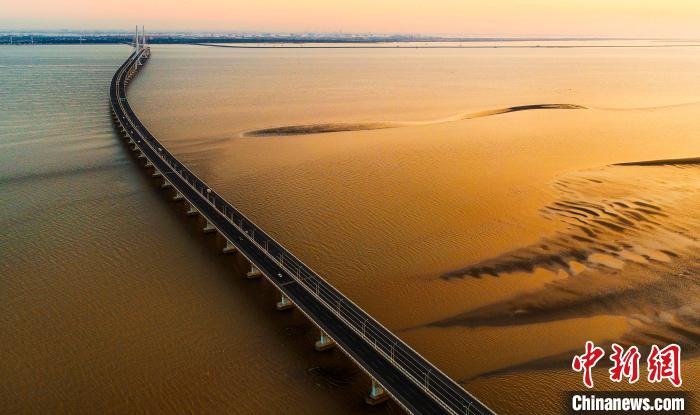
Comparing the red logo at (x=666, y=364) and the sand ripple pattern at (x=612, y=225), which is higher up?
the sand ripple pattern at (x=612, y=225)

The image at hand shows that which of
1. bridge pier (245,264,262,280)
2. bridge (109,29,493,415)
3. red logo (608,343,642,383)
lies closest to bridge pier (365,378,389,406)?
bridge (109,29,493,415)

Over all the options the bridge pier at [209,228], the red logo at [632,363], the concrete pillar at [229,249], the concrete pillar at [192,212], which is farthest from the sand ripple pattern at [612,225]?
the concrete pillar at [192,212]

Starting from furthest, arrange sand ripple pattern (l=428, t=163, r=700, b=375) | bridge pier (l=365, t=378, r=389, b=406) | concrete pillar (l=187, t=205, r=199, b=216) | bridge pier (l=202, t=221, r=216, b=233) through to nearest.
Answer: concrete pillar (l=187, t=205, r=199, b=216) → bridge pier (l=202, t=221, r=216, b=233) → sand ripple pattern (l=428, t=163, r=700, b=375) → bridge pier (l=365, t=378, r=389, b=406)

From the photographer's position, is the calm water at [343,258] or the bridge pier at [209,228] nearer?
the calm water at [343,258]

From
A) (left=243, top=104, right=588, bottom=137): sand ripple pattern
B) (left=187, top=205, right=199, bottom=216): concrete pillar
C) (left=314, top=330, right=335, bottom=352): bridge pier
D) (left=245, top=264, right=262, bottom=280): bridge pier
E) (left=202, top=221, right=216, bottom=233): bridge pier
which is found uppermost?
(left=243, top=104, right=588, bottom=137): sand ripple pattern

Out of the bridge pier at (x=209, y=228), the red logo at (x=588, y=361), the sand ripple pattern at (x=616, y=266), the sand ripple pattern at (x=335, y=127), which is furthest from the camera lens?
the sand ripple pattern at (x=335, y=127)

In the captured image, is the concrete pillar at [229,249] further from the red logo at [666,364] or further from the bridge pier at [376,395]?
the red logo at [666,364]

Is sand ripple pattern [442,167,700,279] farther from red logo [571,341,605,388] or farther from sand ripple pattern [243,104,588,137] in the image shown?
sand ripple pattern [243,104,588,137]
